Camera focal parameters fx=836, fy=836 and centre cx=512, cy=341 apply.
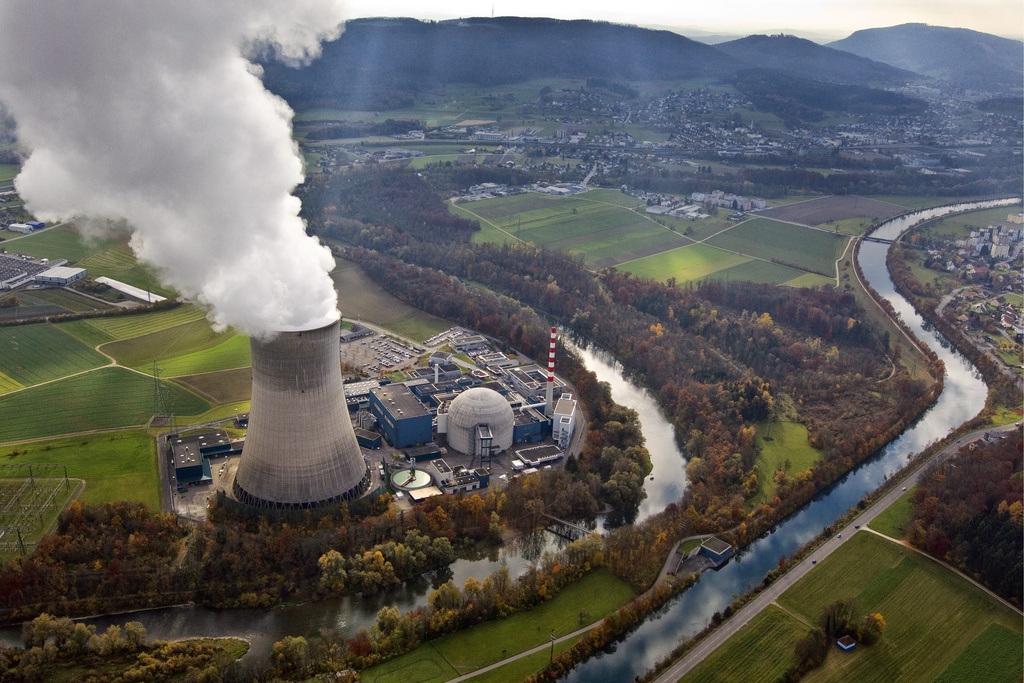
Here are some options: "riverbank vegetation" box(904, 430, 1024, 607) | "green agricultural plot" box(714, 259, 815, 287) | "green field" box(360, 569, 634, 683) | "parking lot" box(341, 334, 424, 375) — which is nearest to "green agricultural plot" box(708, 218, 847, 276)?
"green agricultural plot" box(714, 259, 815, 287)

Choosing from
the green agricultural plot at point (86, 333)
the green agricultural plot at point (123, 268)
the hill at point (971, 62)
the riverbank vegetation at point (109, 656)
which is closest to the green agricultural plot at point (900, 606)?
the riverbank vegetation at point (109, 656)

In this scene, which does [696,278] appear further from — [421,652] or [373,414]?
[421,652]

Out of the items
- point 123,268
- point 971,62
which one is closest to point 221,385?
point 123,268

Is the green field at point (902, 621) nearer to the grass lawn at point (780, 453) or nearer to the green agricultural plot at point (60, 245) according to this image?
the grass lawn at point (780, 453)

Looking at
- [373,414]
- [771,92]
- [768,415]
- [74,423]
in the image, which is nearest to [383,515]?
[373,414]

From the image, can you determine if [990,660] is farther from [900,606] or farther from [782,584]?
[782,584]
